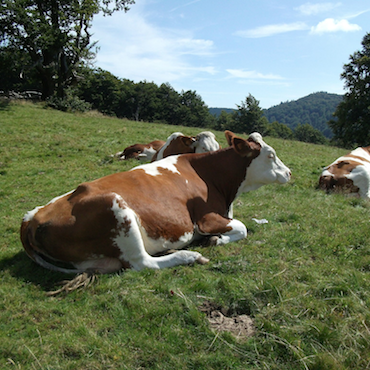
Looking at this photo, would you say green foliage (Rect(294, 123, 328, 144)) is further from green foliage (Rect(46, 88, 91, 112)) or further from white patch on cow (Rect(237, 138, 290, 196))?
white patch on cow (Rect(237, 138, 290, 196))

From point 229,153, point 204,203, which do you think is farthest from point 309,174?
point 204,203

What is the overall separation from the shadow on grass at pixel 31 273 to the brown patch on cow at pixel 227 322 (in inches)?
73.0

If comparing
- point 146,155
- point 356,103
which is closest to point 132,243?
point 146,155

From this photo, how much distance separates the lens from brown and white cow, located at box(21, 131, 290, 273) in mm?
4422

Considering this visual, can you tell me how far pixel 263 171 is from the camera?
646cm

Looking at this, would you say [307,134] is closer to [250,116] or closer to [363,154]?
→ [250,116]

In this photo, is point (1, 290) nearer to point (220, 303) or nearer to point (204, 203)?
point (220, 303)

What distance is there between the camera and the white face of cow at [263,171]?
6.44 meters

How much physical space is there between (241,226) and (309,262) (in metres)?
1.27

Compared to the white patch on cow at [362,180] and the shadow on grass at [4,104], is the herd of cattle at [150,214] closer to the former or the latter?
the white patch on cow at [362,180]

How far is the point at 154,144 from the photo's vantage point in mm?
13508

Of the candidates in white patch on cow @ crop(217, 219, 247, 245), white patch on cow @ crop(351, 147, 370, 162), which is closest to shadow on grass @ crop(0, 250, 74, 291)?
white patch on cow @ crop(217, 219, 247, 245)

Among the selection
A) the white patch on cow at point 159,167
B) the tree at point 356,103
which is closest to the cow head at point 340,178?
the white patch on cow at point 159,167

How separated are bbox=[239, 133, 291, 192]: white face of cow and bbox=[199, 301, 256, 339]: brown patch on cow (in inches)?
124
